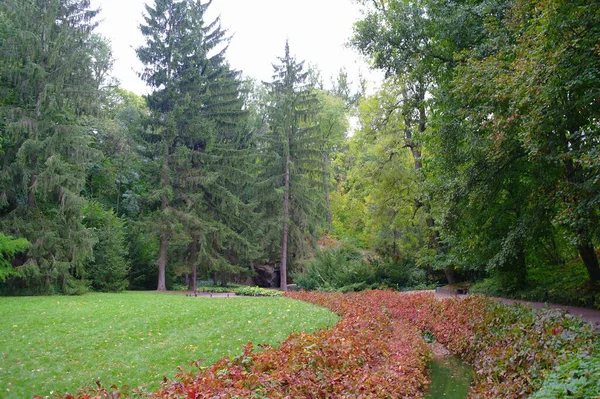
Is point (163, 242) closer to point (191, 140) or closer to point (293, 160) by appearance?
point (191, 140)

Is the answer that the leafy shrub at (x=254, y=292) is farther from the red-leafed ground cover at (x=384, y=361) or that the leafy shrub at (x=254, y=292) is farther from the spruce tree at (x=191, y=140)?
the red-leafed ground cover at (x=384, y=361)

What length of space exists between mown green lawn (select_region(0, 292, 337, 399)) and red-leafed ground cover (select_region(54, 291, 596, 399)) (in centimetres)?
109

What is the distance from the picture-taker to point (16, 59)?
60.6 ft

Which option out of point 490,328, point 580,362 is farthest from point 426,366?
point 580,362

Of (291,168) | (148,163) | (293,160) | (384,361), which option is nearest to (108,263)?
(148,163)

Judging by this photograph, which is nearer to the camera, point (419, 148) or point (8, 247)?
point (8, 247)

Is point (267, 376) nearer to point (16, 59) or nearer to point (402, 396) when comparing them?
point (402, 396)

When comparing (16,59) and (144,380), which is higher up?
(16,59)

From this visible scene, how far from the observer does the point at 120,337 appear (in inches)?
365

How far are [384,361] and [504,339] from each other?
8.64 feet

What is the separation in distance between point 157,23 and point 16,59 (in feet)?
27.0

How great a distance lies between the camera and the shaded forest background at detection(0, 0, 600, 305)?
9195mm

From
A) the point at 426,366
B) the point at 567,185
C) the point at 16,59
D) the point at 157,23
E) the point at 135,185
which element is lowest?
the point at 426,366

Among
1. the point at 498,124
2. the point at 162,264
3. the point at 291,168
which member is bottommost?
the point at 162,264
